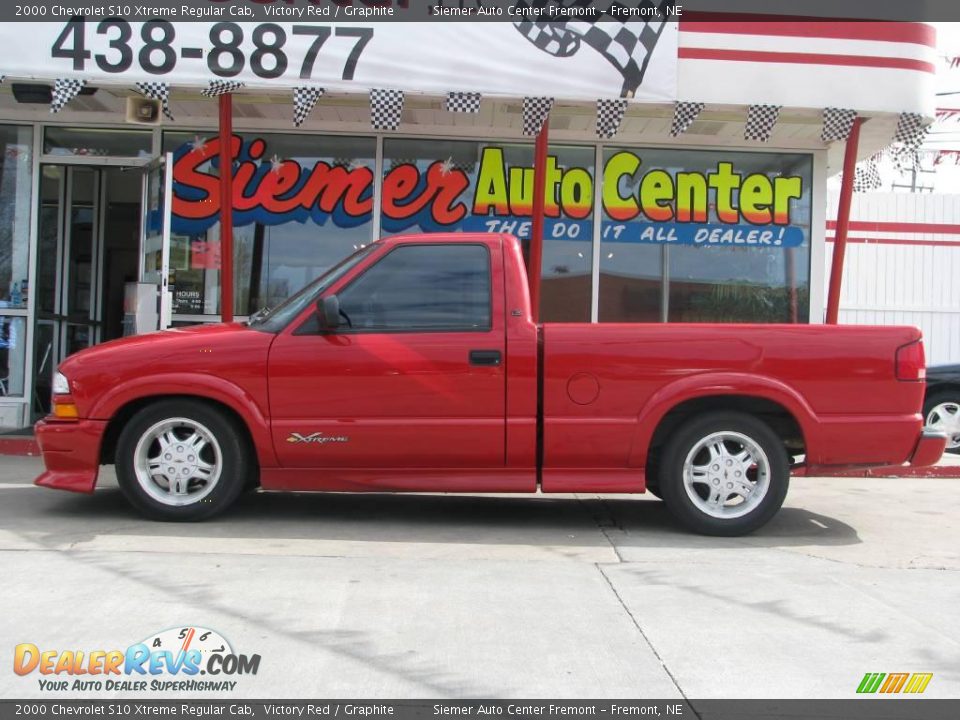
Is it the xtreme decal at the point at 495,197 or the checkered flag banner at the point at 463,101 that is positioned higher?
the checkered flag banner at the point at 463,101

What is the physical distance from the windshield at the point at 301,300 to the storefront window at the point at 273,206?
4.80m

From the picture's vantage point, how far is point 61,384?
18.8ft

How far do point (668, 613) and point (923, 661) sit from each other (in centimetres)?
109

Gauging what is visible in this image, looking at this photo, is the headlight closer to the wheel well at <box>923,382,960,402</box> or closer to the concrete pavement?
the concrete pavement

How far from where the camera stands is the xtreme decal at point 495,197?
10.6 meters

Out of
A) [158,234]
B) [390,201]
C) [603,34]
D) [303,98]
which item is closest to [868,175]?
[603,34]

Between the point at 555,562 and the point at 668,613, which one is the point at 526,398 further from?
the point at 668,613

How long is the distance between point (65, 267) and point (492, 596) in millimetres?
8583

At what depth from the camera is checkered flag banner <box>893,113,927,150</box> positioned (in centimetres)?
895

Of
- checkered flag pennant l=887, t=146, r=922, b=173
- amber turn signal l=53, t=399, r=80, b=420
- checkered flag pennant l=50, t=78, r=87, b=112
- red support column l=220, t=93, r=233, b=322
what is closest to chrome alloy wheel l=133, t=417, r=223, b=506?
amber turn signal l=53, t=399, r=80, b=420

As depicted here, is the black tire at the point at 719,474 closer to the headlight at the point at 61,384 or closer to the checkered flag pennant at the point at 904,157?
the headlight at the point at 61,384

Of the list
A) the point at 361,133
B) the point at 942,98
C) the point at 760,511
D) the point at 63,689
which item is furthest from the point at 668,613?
the point at 942,98

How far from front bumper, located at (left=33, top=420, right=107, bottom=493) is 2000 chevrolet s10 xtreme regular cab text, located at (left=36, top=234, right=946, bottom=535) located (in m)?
0.01

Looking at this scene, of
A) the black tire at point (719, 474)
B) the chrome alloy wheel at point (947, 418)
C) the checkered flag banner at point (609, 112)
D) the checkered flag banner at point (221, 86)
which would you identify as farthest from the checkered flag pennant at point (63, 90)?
the chrome alloy wheel at point (947, 418)
